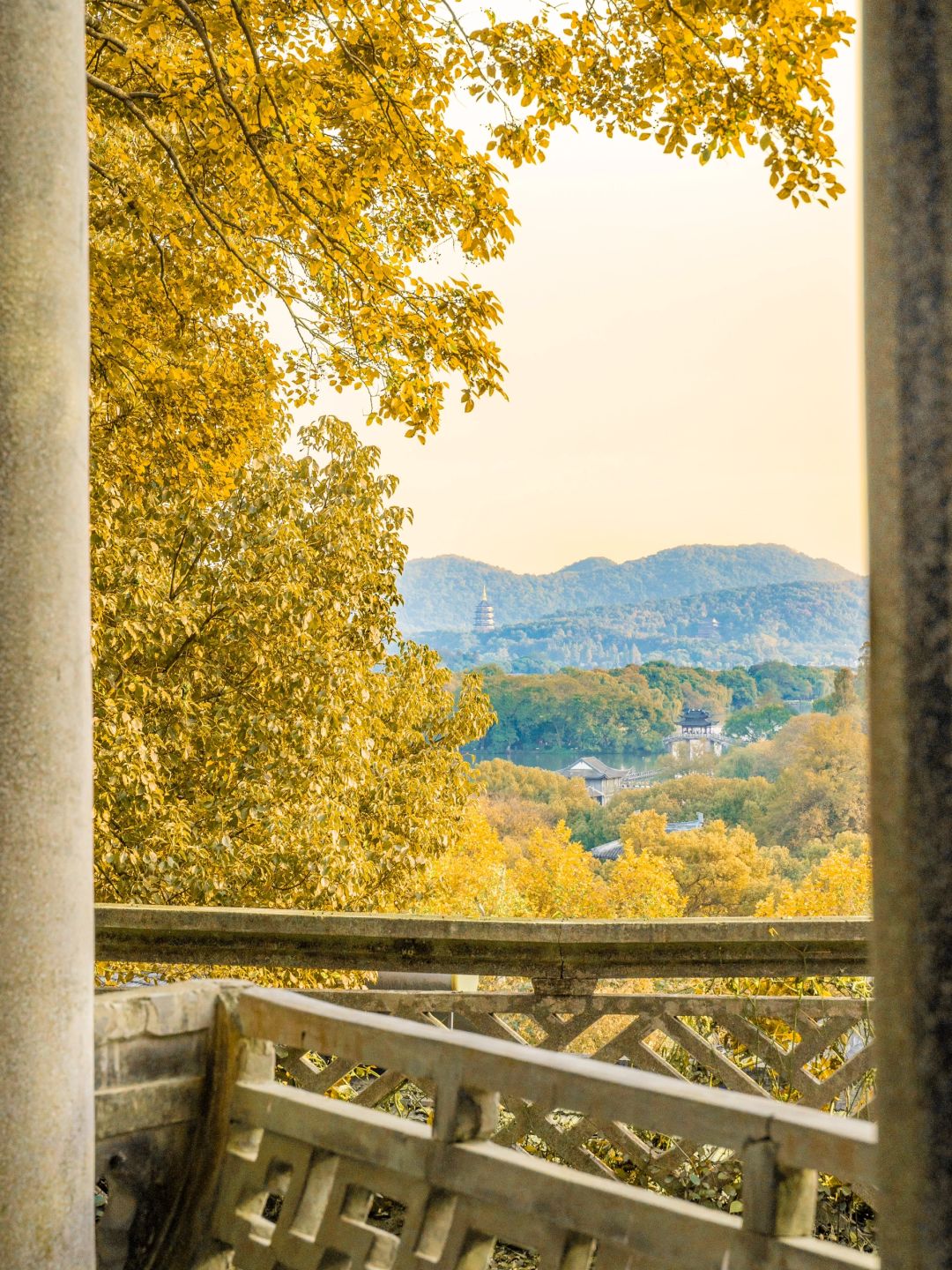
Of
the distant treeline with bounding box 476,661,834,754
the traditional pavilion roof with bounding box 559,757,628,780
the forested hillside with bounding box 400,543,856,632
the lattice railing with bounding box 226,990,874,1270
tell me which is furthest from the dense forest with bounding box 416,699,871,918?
the lattice railing with bounding box 226,990,874,1270

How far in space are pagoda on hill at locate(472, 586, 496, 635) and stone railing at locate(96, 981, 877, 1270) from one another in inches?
1940

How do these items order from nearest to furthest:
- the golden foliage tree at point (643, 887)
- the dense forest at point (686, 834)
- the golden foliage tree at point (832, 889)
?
the golden foliage tree at point (832, 889)
the golden foliage tree at point (643, 887)
the dense forest at point (686, 834)

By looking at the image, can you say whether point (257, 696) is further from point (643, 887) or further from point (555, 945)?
point (643, 887)

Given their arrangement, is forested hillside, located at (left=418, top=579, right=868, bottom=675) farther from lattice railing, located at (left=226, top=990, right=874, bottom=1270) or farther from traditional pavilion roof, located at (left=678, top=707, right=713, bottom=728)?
lattice railing, located at (left=226, top=990, right=874, bottom=1270)

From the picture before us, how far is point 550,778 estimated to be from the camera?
41094mm

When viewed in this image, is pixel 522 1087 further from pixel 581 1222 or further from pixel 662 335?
pixel 662 335

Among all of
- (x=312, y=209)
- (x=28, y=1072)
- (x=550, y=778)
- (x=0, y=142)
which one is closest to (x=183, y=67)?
(x=312, y=209)

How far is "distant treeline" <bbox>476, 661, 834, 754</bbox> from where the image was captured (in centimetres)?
3891

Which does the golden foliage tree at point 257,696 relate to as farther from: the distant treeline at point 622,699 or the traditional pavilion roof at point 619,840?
the traditional pavilion roof at point 619,840

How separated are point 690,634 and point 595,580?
24.8 ft

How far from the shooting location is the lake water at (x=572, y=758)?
131 ft

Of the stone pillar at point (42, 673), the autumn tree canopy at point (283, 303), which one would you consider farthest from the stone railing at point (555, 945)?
the autumn tree canopy at point (283, 303)

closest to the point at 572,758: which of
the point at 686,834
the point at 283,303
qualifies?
the point at 686,834

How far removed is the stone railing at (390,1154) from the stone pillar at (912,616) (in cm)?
53
